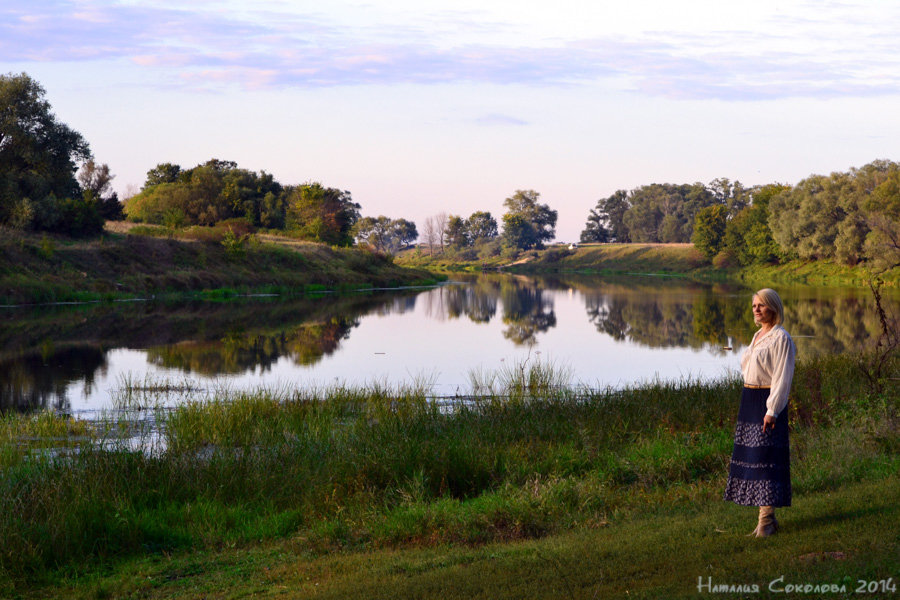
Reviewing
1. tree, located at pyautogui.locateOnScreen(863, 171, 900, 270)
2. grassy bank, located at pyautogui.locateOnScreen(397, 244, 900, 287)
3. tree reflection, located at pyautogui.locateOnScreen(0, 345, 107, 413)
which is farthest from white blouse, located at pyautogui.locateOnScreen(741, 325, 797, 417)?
grassy bank, located at pyautogui.locateOnScreen(397, 244, 900, 287)

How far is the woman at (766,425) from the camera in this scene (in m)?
6.05

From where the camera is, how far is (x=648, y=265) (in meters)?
110

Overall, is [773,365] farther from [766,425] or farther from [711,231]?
[711,231]

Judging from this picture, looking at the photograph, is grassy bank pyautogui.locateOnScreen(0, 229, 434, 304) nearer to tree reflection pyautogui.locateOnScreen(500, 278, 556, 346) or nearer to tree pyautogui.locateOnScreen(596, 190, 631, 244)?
tree reflection pyautogui.locateOnScreen(500, 278, 556, 346)

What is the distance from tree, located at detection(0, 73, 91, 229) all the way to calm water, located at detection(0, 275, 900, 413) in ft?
33.7

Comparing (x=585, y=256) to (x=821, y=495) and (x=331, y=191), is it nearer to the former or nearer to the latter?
(x=331, y=191)

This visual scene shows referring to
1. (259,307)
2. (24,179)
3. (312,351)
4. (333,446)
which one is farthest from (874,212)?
(333,446)

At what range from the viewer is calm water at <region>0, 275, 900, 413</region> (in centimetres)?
2011

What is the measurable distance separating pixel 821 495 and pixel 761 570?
99.8 inches

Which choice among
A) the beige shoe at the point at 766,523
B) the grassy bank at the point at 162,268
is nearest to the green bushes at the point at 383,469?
the beige shoe at the point at 766,523

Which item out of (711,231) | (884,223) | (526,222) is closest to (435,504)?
(884,223)

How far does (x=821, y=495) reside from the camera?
7.57 meters

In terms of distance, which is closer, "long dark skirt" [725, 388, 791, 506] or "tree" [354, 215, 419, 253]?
"long dark skirt" [725, 388, 791, 506]

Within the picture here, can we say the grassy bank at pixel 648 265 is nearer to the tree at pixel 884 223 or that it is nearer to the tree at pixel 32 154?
the tree at pixel 884 223
